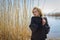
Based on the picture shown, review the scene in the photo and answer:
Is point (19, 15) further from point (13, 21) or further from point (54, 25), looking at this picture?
point (54, 25)

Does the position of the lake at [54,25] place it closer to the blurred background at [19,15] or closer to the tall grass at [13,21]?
the blurred background at [19,15]

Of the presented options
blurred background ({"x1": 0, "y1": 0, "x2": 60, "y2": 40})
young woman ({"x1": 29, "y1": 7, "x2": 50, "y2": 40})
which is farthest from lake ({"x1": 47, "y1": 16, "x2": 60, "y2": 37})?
young woman ({"x1": 29, "y1": 7, "x2": 50, "y2": 40})

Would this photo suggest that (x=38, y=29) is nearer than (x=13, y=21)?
Yes

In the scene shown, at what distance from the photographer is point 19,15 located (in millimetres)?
2455

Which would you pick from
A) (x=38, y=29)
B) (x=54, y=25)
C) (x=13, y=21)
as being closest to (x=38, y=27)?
(x=38, y=29)

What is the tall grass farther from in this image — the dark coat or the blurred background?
the dark coat

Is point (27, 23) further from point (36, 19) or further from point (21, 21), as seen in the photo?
point (36, 19)

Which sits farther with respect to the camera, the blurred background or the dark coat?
the blurred background

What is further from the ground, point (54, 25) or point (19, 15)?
point (19, 15)

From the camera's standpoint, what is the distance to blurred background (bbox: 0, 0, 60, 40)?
2408 millimetres

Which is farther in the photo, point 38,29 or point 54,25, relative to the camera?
point 54,25

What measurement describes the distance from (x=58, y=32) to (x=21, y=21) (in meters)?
0.55

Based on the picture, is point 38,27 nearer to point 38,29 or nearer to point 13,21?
point 38,29

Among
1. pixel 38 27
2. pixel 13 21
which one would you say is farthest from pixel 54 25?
pixel 13 21
